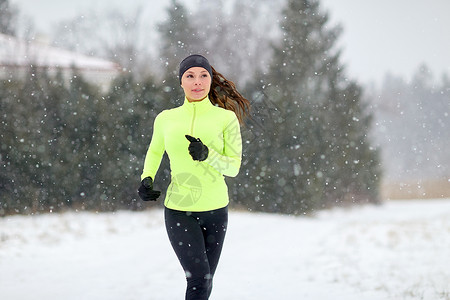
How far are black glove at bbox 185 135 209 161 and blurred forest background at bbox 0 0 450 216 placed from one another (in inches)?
42.9

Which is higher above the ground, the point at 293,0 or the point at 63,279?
the point at 293,0

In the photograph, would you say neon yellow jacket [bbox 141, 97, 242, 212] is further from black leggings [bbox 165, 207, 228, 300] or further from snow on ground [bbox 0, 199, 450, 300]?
snow on ground [bbox 0, 199, 450, 300]

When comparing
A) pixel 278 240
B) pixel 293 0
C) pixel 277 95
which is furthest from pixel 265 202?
pixel 293 0

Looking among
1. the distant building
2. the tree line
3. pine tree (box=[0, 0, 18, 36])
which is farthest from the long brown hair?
pine tree (box=[0, 0, 18, 36])

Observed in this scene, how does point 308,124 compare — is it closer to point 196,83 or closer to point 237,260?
point 237,260

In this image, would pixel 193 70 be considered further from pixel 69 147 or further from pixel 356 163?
pixel 356 163

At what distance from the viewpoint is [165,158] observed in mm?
11625

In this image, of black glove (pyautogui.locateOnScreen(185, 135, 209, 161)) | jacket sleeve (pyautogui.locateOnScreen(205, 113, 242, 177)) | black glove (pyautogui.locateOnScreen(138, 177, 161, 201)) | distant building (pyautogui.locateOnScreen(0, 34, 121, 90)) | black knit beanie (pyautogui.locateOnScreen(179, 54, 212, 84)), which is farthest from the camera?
distant building (pyautogui.locateOnScreen(0, 34, 121, 90))

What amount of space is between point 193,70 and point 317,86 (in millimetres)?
15220

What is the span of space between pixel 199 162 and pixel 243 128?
3.40 m

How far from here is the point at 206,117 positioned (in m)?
3.07

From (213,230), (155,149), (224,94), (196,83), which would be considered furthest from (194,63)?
(213,230)

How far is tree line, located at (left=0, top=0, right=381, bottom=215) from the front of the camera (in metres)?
11.2

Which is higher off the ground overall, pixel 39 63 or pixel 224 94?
pixel 39 63
